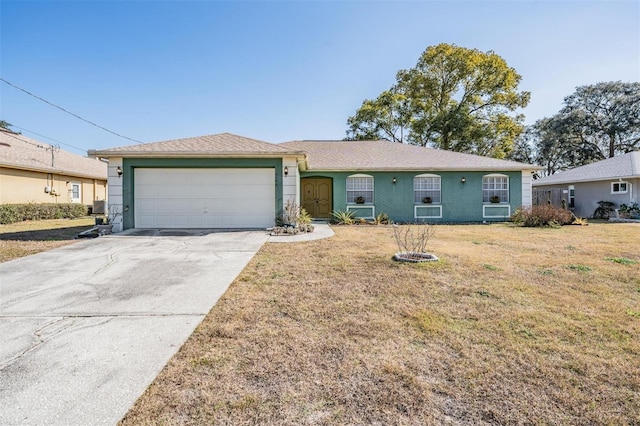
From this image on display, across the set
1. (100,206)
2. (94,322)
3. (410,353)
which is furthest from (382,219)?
(100,206)

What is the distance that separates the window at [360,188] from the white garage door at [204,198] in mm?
4910

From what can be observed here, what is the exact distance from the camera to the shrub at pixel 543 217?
12.5 meters

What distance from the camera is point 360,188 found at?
14508 mm

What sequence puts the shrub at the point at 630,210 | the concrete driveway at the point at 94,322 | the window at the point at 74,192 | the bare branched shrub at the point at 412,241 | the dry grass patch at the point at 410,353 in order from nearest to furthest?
the dry grass patch at the point at 410,353 → the concrete driveway at the point at 94,322 → the bare branched shrub at the point at 412,241 → the shrub at the point at 630,210 → the window at the point at 74,192

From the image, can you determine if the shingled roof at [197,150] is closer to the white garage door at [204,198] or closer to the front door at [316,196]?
the white garage door at [204,198]

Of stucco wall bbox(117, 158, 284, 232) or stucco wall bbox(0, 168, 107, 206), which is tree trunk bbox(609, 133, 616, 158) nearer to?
stucco wall bbox(117, 158, 284, 232)

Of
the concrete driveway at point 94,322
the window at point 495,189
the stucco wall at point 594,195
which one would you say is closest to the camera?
the concrete driveway at point 94,322

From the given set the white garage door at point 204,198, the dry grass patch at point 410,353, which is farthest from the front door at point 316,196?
the dry grass patch at point 410,353

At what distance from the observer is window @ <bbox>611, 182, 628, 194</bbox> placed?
16438mm

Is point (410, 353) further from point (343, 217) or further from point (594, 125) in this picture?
point (594, 125)

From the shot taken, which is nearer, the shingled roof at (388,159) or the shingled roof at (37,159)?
the shingled roof at (388,159)

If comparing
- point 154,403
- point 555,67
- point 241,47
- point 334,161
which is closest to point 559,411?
point 154,403

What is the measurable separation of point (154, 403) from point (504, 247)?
797 cm

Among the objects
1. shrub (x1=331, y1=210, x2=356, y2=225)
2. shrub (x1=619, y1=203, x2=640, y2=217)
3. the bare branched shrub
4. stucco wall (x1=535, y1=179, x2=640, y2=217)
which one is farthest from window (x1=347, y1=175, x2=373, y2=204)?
stucco wall (x1=535, y1=179, x2=640, y2=217)
